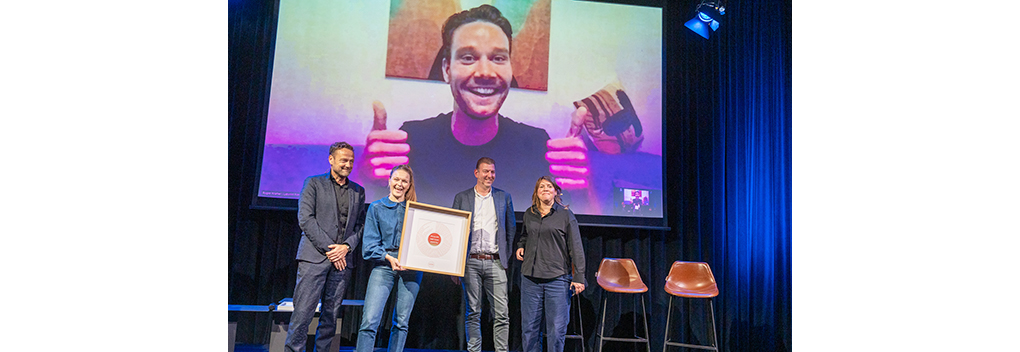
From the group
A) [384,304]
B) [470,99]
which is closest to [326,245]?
[384,304]

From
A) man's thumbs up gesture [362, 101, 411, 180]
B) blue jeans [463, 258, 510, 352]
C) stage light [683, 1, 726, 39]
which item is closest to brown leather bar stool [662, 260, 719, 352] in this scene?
blue jeans [463, 258, 510, 352]

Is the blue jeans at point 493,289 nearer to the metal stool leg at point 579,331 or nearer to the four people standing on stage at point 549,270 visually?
the four people standing on stage at point 549,270

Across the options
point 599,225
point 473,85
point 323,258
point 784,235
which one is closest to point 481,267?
point 323,258

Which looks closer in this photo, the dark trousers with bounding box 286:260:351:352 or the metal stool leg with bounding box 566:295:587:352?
the dark trousers with bounding box 286:260:351:352

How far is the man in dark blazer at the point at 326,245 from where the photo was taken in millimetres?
3811

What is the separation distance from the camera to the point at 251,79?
5.28 m

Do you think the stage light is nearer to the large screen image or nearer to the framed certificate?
the large screen image

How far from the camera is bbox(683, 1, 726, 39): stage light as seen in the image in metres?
5.17

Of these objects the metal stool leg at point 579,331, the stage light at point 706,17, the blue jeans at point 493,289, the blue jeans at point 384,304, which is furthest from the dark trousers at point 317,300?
the stage light at point 706,17

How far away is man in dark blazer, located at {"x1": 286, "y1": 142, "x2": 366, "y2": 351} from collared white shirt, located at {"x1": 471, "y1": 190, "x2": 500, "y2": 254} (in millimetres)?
804

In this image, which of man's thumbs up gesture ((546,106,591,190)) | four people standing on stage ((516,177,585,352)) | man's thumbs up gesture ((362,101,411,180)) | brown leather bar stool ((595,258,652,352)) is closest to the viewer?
four people standing on stage ((516,177,585,352))

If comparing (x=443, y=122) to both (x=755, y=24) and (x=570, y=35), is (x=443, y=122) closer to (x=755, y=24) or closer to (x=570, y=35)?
(x=570, y=35)

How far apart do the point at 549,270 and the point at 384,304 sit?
113 centimetres

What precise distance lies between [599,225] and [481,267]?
60.2 inches
